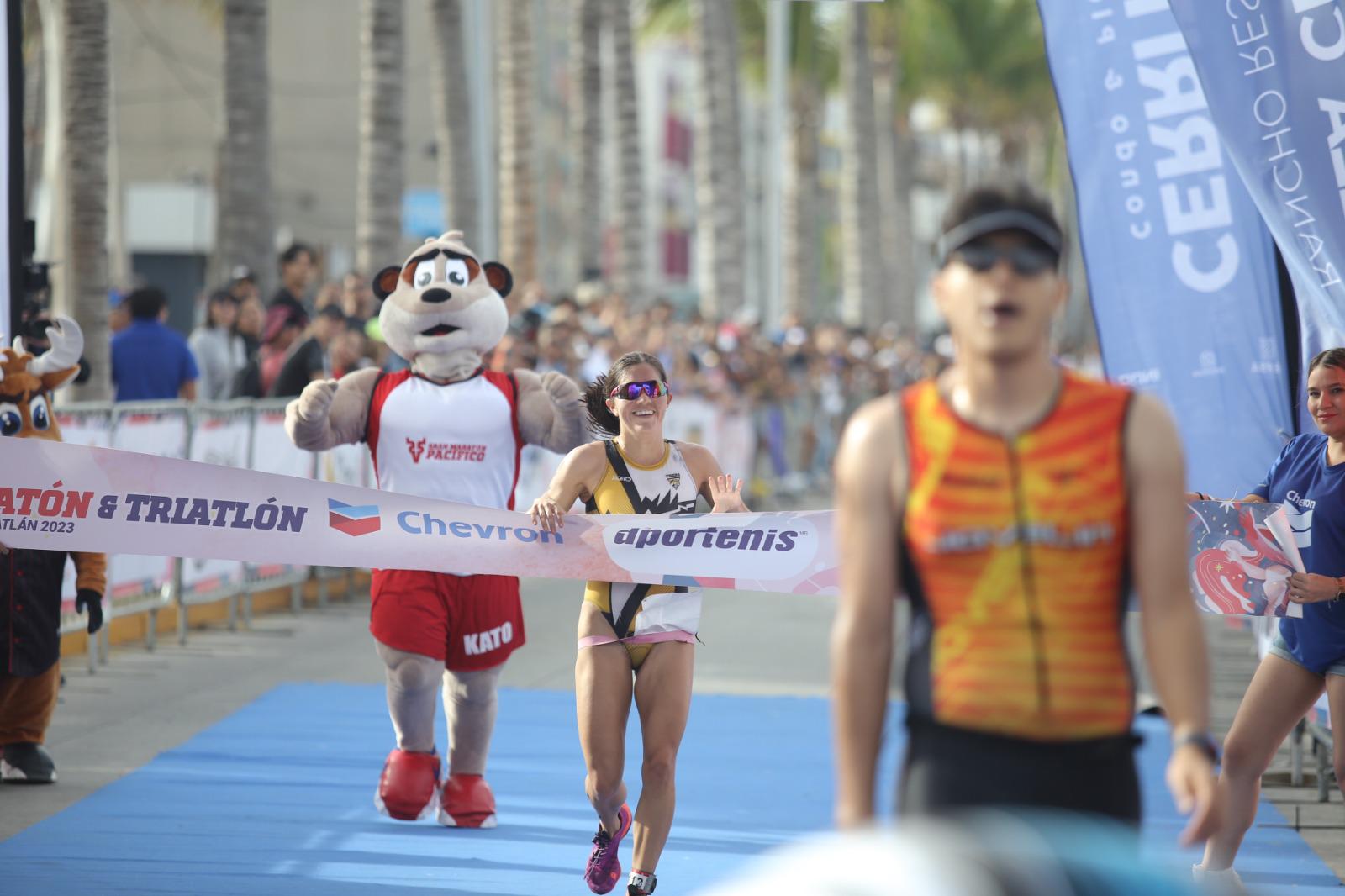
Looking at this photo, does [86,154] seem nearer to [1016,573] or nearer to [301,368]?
[301,368]

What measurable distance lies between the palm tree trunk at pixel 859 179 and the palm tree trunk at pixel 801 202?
818 mm

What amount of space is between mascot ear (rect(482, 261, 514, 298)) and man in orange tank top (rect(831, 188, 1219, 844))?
4536mm

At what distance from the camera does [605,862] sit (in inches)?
A: 257

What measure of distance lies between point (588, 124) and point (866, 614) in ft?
75.8

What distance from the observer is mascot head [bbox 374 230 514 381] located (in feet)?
25.2

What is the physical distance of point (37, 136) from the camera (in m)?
31.5

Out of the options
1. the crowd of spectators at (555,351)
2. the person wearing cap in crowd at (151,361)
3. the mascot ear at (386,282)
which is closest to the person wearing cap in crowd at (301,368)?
the crowd of spectators at (555,351)

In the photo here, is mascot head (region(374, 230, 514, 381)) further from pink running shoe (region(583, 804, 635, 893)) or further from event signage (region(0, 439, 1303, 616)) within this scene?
pink running shoe (region(583, 804, 635, 893))

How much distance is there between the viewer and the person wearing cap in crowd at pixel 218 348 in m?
14.6

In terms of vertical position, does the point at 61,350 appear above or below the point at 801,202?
below

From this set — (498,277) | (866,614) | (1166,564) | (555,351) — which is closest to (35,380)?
(498,277)

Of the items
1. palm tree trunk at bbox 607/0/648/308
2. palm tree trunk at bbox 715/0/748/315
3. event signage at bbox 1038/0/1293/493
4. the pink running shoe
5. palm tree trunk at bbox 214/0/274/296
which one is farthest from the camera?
palm tree trunk at bbox 715/0/748/315

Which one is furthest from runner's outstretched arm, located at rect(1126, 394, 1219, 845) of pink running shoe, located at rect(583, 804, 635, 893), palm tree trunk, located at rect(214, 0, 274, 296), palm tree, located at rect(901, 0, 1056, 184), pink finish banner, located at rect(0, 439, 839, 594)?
palm tree, located at rect(901, 0, 1056, 184)

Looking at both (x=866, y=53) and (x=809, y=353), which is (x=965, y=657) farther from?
(x=866, y=53)
